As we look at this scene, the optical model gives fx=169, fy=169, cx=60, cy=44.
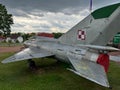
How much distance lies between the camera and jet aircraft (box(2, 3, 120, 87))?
7738 millimetres

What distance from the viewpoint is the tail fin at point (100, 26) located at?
31.0 ft

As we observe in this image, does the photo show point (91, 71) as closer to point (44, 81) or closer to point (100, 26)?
point (100, 26)

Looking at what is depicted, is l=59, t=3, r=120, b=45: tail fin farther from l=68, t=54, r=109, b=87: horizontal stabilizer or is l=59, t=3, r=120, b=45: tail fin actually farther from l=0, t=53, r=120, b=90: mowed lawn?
l=0, t=53, r=120, b=90: mowed lawn

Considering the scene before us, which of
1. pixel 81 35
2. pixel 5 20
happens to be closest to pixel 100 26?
pixel 81 35

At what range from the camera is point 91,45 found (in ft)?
30.4

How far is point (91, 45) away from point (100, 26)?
1281 mm

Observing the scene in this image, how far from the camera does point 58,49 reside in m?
11.9

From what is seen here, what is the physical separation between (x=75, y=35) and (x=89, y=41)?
1404 mm

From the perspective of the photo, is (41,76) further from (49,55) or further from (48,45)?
(48,45)

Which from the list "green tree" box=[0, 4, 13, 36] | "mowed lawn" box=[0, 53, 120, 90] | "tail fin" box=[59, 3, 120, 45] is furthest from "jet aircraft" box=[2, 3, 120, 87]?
"green tree" box=[0, 4, 13, 36]

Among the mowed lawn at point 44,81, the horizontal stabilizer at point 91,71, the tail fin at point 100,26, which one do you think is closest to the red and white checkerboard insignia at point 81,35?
the tail fin at point 100,26

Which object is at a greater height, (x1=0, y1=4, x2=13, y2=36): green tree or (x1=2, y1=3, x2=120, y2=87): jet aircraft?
(x1=0, y1=4, x2=13, y2=36): green tree

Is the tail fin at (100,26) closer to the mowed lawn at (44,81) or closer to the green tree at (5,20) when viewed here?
the mowed lawn at (44,81)

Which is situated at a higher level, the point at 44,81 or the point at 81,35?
the point at 81,35
